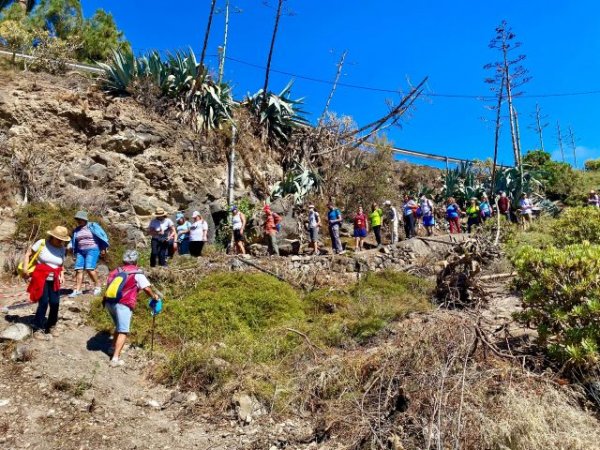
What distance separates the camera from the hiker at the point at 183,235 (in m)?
10.6

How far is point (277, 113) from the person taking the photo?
16.0 meters

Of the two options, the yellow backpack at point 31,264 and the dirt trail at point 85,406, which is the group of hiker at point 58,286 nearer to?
the yellow backpack at point 31,264

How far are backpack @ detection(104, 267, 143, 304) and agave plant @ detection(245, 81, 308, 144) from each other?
35.3 ft

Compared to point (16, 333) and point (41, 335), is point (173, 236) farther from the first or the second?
point (16, 333)

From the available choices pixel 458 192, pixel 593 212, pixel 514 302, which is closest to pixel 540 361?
pixel 514 302

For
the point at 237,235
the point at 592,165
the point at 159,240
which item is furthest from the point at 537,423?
the point at 592,165

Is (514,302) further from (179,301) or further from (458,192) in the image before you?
(458,192)

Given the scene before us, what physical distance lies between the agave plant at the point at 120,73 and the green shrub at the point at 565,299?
11.4m

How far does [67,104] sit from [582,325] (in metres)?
12.6

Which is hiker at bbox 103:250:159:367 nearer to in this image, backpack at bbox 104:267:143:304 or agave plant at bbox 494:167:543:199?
backpack at bbox 104:267:143:304

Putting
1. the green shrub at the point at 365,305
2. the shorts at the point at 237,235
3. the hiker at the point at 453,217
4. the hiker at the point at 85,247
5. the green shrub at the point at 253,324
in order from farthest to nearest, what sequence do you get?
1. the hiker at the point at 453,217
2. the shorts at the point at 237,235
3. the hiker at the point at 85,247
4. the green shrub at the point at 365,305
5. the green shrub at the point at 253,324

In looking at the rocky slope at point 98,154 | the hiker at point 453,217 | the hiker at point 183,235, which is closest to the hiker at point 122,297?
the hiker at point 183,235

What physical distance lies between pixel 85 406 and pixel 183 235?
20.5 feet

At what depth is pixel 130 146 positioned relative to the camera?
12508mm
